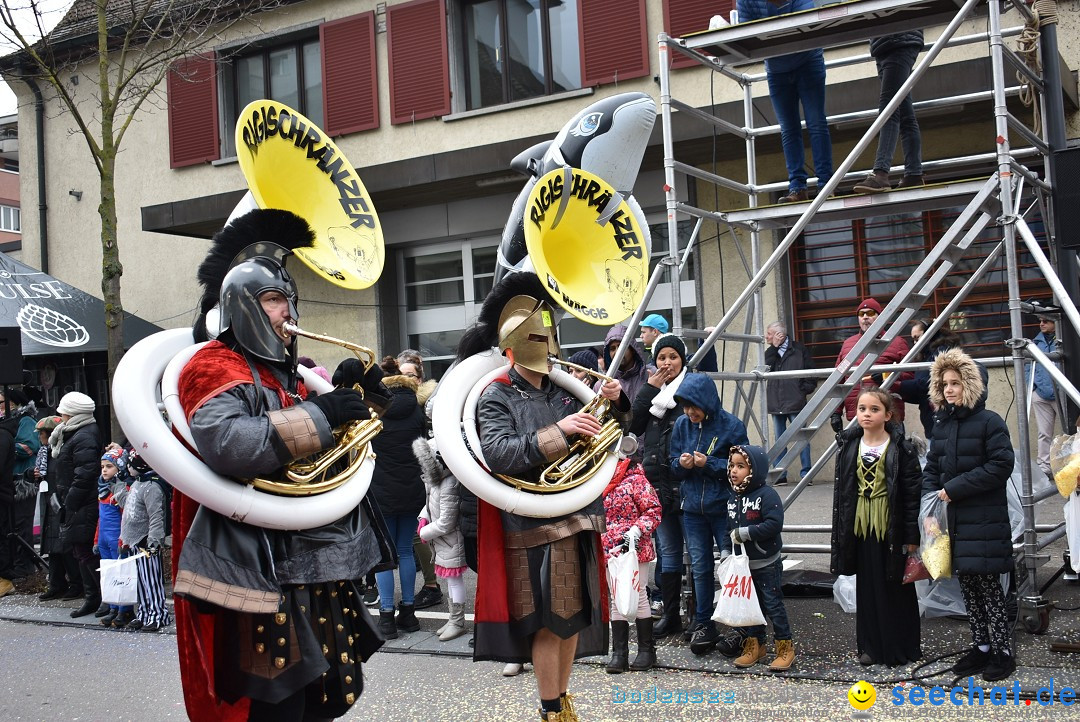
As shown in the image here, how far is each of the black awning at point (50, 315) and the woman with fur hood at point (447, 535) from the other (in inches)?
313

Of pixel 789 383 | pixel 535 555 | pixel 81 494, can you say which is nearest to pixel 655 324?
pixel 535 555

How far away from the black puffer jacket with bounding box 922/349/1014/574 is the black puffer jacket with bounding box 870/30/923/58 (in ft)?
7.23

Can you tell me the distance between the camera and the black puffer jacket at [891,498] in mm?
5191

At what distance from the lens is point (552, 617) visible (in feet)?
13.3

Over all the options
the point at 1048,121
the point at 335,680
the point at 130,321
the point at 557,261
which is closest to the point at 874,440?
the point at 557,261

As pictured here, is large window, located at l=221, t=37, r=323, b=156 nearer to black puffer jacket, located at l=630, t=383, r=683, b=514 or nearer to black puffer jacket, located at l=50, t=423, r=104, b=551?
black puffer jacket, located at l=50, t=423, r=104, b=551

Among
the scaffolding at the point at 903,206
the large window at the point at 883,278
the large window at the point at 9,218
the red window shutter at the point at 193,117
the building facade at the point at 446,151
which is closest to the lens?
the scaffolding at the point at 903,206

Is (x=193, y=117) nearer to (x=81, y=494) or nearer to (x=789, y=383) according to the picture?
(x=81, y=494)

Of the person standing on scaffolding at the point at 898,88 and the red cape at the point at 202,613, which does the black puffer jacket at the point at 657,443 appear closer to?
the person standing on scaffolding at the point at 898,88

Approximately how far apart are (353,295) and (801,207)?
28.7 feet

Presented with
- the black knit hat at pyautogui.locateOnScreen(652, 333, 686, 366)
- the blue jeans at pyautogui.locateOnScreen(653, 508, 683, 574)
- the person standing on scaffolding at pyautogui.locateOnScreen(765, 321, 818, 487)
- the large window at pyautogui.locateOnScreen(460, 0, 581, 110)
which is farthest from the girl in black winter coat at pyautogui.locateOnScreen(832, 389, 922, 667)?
the large window at pyautogui.locateOnScreen(460, 0, 581, 110)

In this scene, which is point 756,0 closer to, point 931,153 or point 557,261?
point 557,261

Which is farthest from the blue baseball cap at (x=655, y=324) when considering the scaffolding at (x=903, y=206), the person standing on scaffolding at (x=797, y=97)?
the person standing on scaffolding at (x=797, y=97)

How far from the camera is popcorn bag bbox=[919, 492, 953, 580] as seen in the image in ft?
16.5
